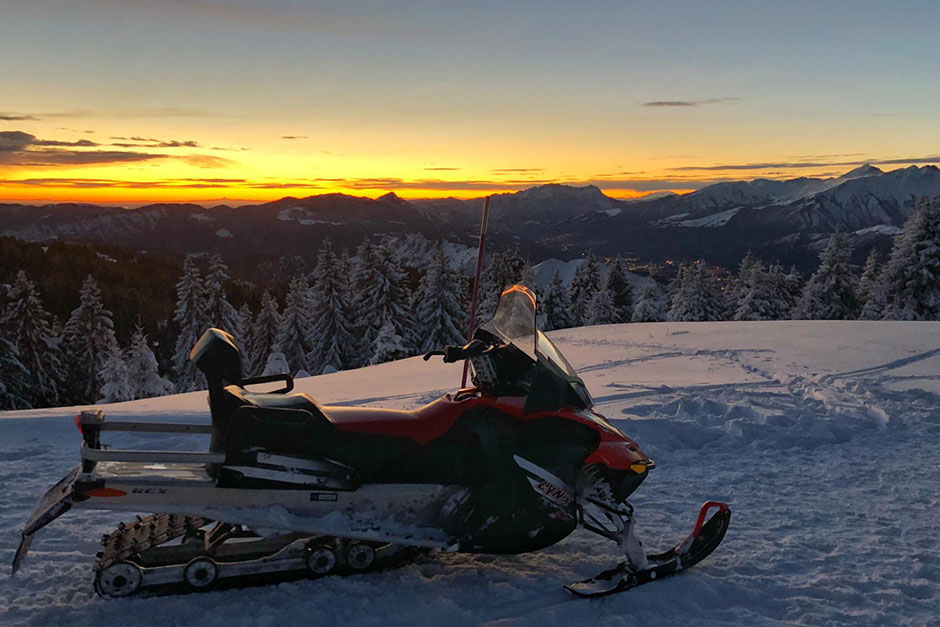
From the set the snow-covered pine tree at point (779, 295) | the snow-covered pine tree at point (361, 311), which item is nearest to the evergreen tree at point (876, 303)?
the snow-covered pine tree at point (779, 295)

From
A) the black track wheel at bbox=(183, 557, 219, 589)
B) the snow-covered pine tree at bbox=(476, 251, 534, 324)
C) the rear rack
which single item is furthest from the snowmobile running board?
the snow-covered pine tree at bbox=(476, 251, 534, 324)

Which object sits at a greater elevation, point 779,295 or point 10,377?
point 779,295

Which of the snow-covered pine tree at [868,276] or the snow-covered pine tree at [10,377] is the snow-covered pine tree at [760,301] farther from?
the snow-covered pine tree at [10,377]

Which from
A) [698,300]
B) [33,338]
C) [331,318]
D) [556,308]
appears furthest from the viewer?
[556,308]

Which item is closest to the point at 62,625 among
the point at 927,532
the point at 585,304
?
the point at 927,532

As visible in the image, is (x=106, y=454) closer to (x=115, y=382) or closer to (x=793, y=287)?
(x=115, y=382)

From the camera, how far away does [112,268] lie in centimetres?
9750

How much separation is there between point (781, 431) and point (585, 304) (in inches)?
1861

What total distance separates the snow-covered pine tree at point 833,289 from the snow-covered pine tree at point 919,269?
482 cm

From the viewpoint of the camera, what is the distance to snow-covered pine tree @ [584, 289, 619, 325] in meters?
48.7

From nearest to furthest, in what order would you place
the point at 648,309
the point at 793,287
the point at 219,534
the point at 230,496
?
the point at 230,496 → the point at 219,534 → the point at 793,287 → the point at 648,309

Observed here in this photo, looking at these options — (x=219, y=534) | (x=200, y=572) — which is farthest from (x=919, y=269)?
(x=200, y=572)

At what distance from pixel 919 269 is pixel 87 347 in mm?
51050

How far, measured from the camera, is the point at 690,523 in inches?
208
